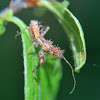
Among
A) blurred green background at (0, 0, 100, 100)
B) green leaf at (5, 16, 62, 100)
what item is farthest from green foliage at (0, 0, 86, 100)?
blurred green background at (0, 0, 100, 100)

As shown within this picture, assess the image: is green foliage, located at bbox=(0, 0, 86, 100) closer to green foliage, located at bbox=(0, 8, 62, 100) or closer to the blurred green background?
green foliage, located at bbox=(0, 8, 62, 100)

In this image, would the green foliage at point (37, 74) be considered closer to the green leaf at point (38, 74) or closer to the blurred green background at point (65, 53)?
the green leaf at point (38, 74)

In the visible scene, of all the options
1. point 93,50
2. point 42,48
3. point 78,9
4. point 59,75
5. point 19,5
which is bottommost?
point 59,75

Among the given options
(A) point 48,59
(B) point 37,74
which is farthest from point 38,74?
(A) point 48,59

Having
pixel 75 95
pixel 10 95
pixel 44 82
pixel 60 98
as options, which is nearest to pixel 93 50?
pixel 75 95

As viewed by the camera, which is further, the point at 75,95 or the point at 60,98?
the point at 60,98

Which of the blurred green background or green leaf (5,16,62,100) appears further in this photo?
the blurred green background

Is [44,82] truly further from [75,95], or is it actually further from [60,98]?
[60,98]
